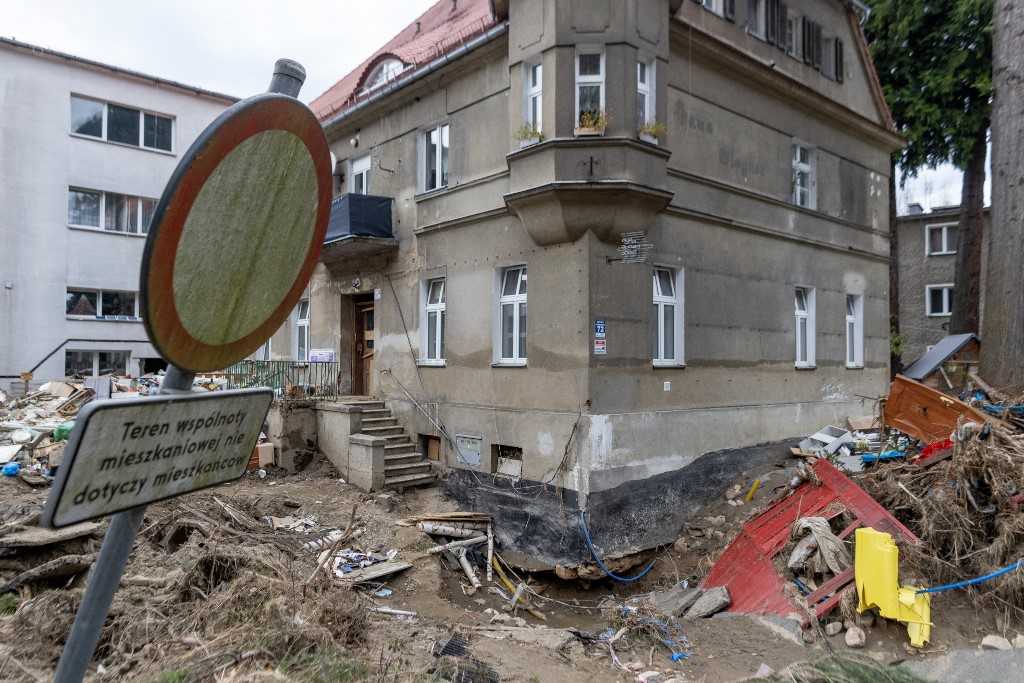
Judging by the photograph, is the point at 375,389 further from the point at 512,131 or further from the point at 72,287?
the point at 72,287

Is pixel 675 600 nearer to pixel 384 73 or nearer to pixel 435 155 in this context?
pixel 435 155

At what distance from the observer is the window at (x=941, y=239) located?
2922cm

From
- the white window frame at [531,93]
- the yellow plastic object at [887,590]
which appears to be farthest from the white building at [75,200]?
the yellow plastic object at [887,590]

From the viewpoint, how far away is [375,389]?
582 inches

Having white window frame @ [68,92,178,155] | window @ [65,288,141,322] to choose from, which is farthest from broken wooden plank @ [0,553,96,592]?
white window frame @ [68,92,178,155]

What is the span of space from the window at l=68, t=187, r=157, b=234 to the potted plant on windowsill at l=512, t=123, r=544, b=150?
54.9 ft

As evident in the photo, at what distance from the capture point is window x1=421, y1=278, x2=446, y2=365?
13.3m

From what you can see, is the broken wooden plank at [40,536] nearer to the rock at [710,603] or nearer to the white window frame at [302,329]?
the rock at [710,603]

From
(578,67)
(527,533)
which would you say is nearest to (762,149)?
(578,67)

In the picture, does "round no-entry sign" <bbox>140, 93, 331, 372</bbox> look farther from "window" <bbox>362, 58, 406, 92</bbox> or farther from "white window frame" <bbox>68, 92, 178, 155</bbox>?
"white window frame" <bbox>68, 92, 178, 155</bbox>

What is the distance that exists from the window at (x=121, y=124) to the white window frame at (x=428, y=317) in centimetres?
1477

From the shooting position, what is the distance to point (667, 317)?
1188 centimetres

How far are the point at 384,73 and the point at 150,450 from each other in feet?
50.0

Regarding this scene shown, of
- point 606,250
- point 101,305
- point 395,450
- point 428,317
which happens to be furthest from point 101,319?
point 606,250
